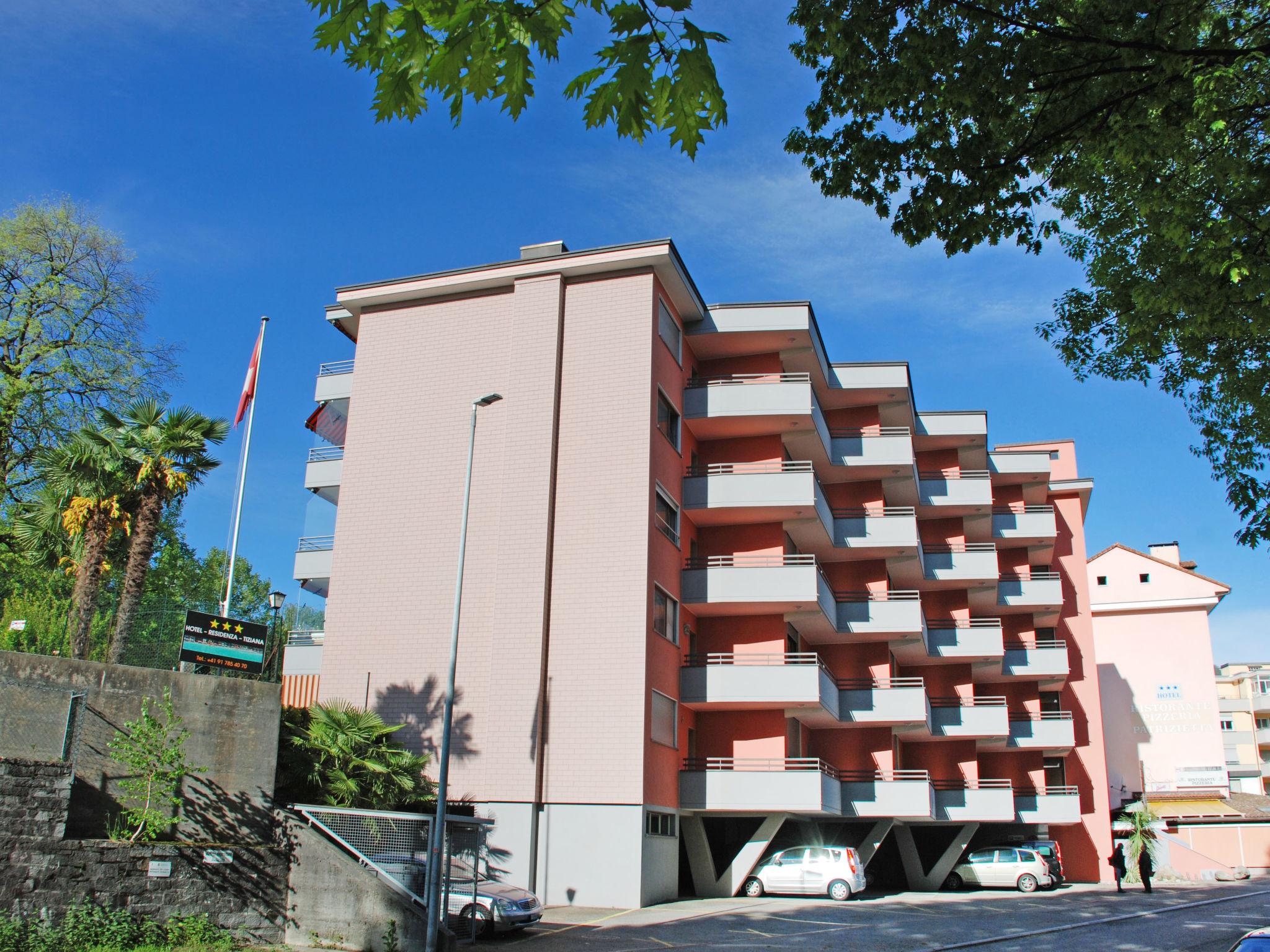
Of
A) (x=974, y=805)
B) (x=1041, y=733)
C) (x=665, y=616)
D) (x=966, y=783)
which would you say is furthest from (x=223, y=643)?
(x=1041, y=733)

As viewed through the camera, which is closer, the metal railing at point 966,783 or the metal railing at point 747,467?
the metal railing at point 747,467

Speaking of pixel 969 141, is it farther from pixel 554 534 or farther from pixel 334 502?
pixel 334 502

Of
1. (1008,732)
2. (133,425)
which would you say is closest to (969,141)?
(133,425)

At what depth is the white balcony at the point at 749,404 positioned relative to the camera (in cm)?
3173

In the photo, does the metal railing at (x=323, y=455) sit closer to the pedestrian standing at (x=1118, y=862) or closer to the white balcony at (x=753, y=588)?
the white balcony at (x=753, y=588)

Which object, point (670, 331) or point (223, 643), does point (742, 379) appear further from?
point (223, 643)

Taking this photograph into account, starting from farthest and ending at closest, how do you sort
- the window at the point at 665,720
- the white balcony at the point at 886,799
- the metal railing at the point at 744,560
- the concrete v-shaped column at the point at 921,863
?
the concrete v-shaped column at the point at 921,863 → the white balcony at the point at 886,799 → the metal railing at the point at 744,560 → the window at the point at 665,720

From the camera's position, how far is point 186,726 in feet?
56.9

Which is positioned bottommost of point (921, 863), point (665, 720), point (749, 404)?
point (921, 863)

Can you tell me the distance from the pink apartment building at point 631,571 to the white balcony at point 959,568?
3.57 metres

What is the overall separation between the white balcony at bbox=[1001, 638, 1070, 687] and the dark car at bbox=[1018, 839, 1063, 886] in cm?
680

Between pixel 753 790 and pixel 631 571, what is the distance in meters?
7.05

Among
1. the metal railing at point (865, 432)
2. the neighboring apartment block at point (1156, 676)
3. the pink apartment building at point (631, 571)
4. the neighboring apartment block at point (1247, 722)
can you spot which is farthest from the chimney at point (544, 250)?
the neighboring apartment block at point (1247, 722)

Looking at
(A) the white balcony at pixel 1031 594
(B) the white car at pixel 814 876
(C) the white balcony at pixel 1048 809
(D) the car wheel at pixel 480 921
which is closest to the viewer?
(D) the car wheel at pixel 480 921
